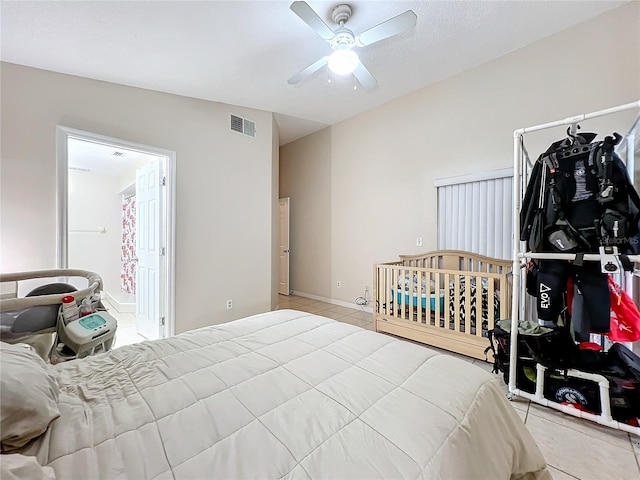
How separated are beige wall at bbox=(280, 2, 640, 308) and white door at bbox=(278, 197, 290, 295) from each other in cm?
16

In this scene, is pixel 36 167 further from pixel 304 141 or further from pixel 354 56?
pixel 304 141

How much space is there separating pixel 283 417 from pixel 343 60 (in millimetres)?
2244

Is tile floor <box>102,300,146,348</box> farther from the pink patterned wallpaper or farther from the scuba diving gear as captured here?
the scuba diving gear

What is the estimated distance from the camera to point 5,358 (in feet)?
2.76

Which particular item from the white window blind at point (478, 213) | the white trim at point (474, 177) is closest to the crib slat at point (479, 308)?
the white window blind at point (478, 213)

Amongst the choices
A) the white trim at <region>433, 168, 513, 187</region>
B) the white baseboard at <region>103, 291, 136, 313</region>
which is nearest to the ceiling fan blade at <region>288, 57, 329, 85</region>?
the white trim at <region>433, 168, 513, 187</region>

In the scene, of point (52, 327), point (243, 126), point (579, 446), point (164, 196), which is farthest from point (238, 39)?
point (579, 446)

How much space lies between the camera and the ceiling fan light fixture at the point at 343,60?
2035mm

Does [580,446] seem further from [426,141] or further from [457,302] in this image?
[426,141]

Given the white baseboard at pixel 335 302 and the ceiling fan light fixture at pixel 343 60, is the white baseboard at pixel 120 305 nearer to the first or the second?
the white baseboard at pixel 335 302

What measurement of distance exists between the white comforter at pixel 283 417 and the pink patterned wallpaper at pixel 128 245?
14.5 feet

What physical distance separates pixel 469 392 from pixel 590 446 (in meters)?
1.24

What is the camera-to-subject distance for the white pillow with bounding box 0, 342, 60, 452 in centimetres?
70

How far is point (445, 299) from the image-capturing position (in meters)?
2.76
